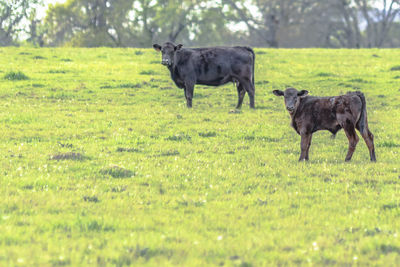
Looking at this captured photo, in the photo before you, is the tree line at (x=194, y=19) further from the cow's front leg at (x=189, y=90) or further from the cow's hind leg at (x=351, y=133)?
the cow's hind leg at (x=351, y=133)

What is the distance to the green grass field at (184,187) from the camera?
19.1 ft

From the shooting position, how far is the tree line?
6059 centimetres

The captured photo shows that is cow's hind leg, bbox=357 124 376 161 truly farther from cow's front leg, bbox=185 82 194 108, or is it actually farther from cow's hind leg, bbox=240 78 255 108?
cow's front leg, bbox=185 82 194 108

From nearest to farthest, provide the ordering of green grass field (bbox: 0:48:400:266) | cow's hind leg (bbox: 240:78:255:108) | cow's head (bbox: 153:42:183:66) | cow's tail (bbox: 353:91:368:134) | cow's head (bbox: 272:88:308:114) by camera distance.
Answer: green grass field (bbox: 0:48:400:266)
cow's tail (bbox: 353:91:368:134)
cow's head (bbox: 272:88:308:114)
cow's head (bbox: 153:42:183:66)
cow's hind leg (bbox: 240:78:255:108)

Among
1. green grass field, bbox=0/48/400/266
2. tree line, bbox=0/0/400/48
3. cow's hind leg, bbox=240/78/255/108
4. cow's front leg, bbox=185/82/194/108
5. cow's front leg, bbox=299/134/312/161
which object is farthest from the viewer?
tree line, bbox=0/0/400/48

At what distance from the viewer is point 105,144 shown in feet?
40.6

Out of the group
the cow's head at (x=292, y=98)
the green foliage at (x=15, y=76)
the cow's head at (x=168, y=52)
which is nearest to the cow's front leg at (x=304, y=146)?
the cow's head at (x=292, y=98)

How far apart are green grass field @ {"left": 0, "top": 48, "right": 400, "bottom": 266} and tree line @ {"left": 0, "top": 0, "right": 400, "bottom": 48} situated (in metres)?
42.3

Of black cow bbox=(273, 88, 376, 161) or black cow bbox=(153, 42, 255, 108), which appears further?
black cow bbox=(153, 42, 255, 108)

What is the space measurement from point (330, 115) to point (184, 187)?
416 cm

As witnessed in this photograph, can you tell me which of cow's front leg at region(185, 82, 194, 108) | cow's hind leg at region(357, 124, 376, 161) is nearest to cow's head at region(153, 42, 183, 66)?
cow's front leg at region(185, 82, 194, 108)

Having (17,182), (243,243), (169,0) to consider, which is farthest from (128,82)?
(169,0)

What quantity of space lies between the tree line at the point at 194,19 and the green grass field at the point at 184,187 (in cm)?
4235

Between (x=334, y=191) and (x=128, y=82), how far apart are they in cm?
1697
